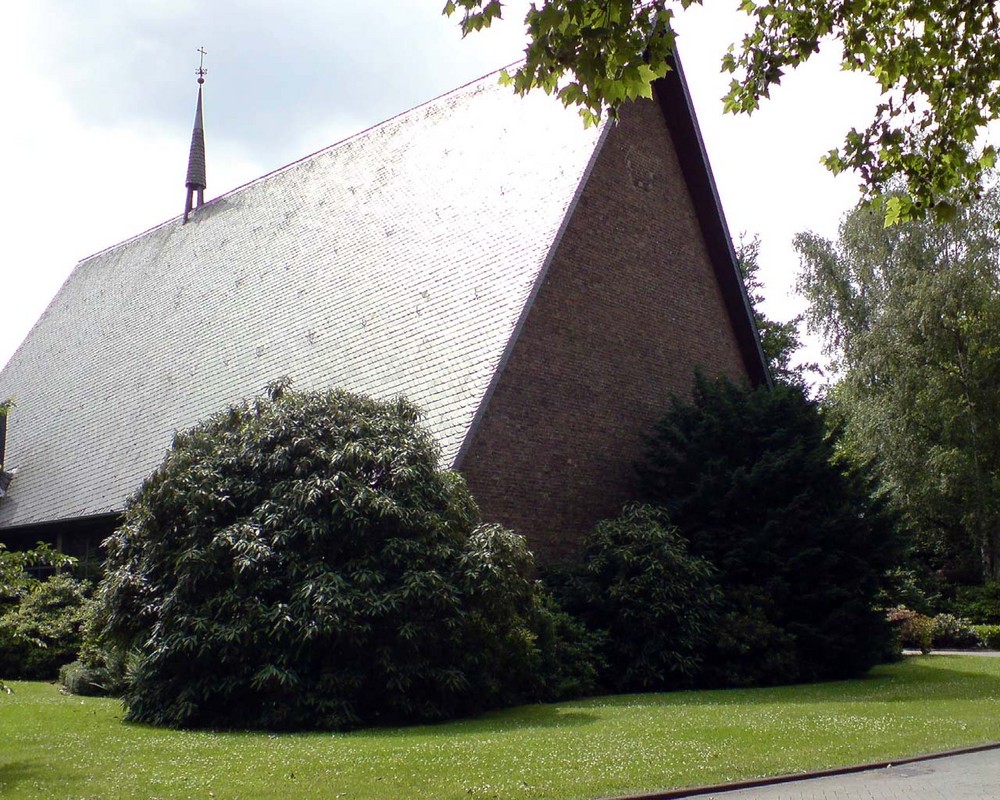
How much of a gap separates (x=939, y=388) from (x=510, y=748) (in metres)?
24.5

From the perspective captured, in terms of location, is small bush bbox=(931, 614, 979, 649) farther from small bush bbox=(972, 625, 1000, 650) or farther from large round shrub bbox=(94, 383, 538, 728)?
large round shrub bbox=(94, 383, 538, 728)

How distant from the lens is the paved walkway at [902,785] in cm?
752

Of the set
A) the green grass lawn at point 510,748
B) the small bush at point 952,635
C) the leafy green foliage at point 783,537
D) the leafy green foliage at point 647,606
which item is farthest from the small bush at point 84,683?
the small bush at point 952,635

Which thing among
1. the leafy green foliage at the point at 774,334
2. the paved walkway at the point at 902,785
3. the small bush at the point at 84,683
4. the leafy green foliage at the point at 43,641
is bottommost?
the paved walkway at the point at 902,785

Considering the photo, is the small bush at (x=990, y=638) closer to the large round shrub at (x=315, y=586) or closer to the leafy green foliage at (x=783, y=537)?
the leafy green foliage at (x=783, y=537)

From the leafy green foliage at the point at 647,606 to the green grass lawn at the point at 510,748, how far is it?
156 cm

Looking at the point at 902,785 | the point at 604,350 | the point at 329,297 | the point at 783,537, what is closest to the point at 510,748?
the point at 902,785

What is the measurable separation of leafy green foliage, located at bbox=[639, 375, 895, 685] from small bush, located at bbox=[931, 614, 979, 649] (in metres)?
9.26

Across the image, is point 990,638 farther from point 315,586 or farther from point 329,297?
point 315,586

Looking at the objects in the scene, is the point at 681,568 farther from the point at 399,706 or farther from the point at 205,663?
the point at 205,663

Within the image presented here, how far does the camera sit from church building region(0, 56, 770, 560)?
17219mm

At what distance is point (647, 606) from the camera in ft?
51.4

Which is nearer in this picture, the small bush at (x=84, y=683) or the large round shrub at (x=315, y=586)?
the large round shrub at (x=315, y=586)

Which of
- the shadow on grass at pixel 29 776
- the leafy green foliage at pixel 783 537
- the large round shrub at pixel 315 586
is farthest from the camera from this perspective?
the leafy green foliage at pixel 783 537
